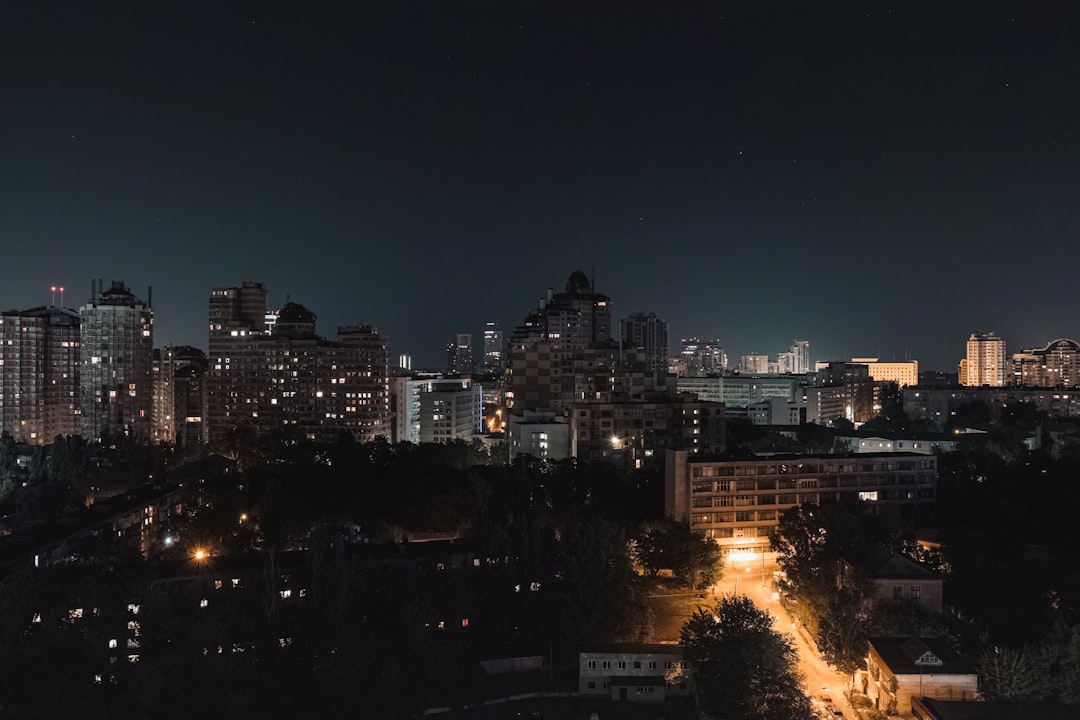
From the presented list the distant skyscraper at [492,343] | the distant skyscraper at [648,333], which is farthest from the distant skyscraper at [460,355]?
the distant skyscraper at [648,333]

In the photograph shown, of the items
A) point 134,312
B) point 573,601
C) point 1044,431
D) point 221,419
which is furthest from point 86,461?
point 1044,431

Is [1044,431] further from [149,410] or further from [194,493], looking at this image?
[149,410]

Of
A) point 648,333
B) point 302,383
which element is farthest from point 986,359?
point 302,383

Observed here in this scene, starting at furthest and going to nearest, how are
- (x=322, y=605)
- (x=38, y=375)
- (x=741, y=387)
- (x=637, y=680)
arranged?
(x=741, y=387) < (x=38, y=375) < (x=322, y=605) < (x=637, y=680)

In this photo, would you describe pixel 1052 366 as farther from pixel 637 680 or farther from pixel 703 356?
pixel 637 680

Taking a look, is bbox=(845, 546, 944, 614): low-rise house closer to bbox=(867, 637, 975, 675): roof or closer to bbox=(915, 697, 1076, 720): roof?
bbox=(867, 637, 975, 675): roof

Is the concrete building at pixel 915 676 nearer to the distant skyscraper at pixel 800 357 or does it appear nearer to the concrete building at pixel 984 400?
the concrete building at pixel 984 400

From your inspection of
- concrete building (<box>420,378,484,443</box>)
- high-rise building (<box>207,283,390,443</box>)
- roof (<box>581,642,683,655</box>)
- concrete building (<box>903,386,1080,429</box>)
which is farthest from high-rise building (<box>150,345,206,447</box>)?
concrete building (<box>903,386,1080,429</box>)
